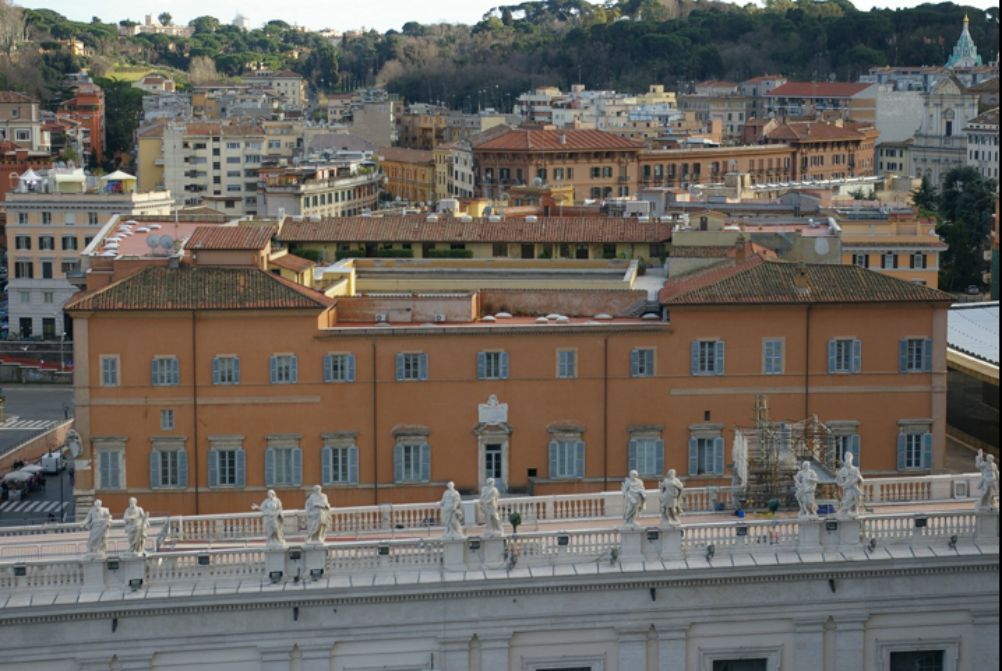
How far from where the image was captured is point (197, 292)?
3331cm

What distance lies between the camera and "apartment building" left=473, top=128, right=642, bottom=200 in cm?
8488

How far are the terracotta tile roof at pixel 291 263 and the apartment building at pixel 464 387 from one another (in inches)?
116

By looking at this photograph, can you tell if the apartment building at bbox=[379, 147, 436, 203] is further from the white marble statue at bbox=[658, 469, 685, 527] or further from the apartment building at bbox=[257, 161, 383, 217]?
the white marble statue at bbox=[658, 469, 685, 527]

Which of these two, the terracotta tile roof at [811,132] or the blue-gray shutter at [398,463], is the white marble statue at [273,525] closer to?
the blue-gray shutter at [398,463]

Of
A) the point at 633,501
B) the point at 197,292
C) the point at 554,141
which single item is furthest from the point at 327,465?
the point at 554,141

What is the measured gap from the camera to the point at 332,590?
18.3 m

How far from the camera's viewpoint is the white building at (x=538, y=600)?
18.2 meters

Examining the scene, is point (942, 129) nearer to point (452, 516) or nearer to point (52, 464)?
point (52, 464)

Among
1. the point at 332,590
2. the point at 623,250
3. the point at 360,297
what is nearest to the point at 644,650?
the point at 332,590

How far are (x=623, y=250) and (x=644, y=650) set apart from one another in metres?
23.7

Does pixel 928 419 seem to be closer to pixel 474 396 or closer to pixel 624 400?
pixel 624 400

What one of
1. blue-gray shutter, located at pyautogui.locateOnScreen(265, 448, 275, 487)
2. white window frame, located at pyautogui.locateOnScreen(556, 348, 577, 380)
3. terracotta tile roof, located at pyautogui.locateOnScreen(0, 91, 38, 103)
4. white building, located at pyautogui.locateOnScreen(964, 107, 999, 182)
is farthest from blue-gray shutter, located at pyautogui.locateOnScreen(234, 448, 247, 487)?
terracotta tile roof, located at pyautogui.locateOnScreen(0, 91, 38, 103)

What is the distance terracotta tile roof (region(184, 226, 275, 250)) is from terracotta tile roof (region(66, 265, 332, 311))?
778mm

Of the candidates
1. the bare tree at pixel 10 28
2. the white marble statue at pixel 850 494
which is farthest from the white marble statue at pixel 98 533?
the bare tree at pixel 10 28
